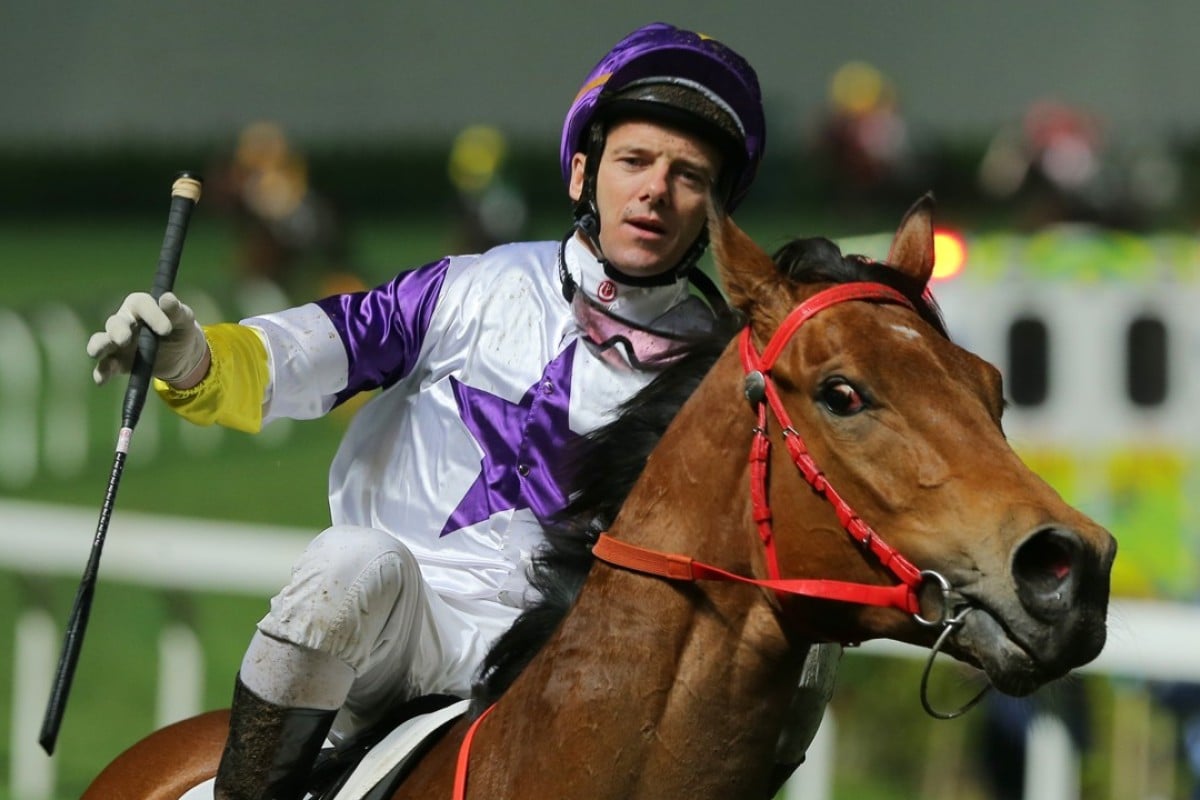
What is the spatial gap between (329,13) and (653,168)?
85.1 feet

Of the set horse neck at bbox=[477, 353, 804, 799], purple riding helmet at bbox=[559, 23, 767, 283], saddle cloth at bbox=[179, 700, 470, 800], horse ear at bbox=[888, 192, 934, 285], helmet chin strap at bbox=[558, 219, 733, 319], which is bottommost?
saddle cloth at bbox=[179, 700, 470, 800]

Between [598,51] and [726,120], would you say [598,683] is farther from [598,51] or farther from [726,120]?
[598,51]

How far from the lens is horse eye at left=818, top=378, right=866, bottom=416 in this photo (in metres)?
2.31

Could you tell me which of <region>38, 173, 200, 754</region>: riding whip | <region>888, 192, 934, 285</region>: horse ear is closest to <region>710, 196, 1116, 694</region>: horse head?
<region>888, 192, 934, 285</region>: horse ear

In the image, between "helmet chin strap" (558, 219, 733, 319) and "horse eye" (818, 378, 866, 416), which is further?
"helmet chin strap" (558, 219, 733, 319)

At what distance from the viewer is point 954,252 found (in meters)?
7.45

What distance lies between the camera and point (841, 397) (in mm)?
2324

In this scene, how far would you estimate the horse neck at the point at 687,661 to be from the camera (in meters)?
2.44

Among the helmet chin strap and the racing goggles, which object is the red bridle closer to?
the racing goggles

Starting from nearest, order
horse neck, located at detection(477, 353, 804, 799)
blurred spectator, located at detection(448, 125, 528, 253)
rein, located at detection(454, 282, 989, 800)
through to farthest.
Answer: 1. rein, located at detection(454, 282, 989, 800)
2. horse neck, located at detection(477, 353, 804, 799)
3. blurred spectator, located at detection(448, 125, 528, 253)

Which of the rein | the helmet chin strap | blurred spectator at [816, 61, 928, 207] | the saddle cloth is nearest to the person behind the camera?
the rein

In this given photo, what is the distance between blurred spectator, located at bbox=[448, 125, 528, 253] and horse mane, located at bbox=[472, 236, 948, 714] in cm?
1403

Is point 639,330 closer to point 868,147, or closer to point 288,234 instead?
point 288,234

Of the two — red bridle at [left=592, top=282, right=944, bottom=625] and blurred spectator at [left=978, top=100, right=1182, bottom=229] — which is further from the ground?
red bridle at [left=592, top=282, right=944, bottom=625]
